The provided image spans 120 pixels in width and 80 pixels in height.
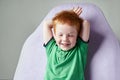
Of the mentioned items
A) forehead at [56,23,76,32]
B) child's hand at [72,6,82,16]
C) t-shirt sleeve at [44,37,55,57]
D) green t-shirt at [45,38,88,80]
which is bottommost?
green t-shirt at [45,38,88,80]

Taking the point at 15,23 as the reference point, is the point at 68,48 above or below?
below

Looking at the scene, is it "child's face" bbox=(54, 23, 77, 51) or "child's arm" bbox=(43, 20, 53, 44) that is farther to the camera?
"child's arm" bbox=(43, 20, 53, 44)

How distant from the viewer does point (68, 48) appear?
3.39 ft

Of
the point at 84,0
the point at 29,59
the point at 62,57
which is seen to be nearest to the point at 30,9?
the point at 84,0

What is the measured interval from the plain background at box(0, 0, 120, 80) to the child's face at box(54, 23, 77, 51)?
596 mm

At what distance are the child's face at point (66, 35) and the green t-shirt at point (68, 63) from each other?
0.04 metres

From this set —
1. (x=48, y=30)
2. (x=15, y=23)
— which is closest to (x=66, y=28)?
(x=48, y=30)

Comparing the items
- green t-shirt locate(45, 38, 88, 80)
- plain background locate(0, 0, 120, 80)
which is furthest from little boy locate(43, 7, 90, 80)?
plain background locate(0, 0, 120, 80)

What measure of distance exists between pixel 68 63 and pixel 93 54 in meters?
0.13

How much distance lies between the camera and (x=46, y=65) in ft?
3.68

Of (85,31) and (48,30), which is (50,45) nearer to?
(48,30)

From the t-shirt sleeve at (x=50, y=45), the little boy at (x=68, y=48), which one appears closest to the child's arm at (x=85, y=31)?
the little boy at (x=68, y=48)

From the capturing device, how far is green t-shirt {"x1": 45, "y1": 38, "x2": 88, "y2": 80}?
1.01 meters

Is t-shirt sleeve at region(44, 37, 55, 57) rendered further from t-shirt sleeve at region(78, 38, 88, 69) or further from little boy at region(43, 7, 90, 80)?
t-shirt sleeve at region(78, 38, 88, 69)
